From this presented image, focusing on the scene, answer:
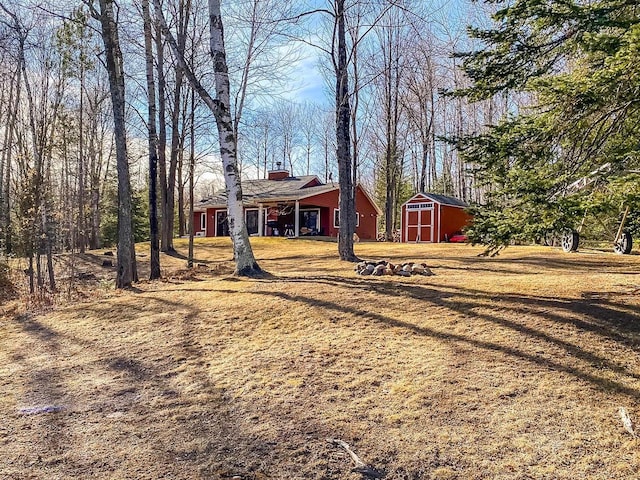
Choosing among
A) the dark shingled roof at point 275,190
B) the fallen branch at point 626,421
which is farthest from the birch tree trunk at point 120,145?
the dark shingled roof at point 275,190

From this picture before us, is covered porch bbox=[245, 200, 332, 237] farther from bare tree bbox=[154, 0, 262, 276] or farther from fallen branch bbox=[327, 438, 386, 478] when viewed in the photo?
fallen branch bbox=[327, 438, 386, 478]

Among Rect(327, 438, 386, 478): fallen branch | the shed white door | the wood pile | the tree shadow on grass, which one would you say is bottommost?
Rect(327, 438, 386, 478): fallen branch

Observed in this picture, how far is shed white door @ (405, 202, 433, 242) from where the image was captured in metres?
23.7

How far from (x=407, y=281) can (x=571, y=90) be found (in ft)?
11.5

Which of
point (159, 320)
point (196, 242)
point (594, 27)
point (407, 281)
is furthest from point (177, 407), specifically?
point (196, 242)

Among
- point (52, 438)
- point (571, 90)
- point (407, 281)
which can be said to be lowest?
point (52, 438)

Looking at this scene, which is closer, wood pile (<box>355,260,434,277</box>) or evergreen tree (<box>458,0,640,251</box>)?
evergreen tree (<box>458,0,640,251</box>)

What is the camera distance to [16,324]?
258 inches

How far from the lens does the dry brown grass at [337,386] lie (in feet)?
8.47

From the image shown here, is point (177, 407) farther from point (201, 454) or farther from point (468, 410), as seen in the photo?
point (468, 410)

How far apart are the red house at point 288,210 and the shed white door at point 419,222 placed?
4820mm

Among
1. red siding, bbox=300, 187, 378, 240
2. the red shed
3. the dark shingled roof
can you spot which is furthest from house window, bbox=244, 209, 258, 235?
the red shed

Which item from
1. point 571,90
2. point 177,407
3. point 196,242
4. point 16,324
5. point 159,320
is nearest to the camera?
point 177,407

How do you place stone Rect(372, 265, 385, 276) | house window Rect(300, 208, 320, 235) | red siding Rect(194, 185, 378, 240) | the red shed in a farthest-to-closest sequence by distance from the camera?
house window Rect(300, 208, 320, 235), red siding Rect(194, 185, 378, 240), the red shed, stone Rect(372, 265, 385, 276)
